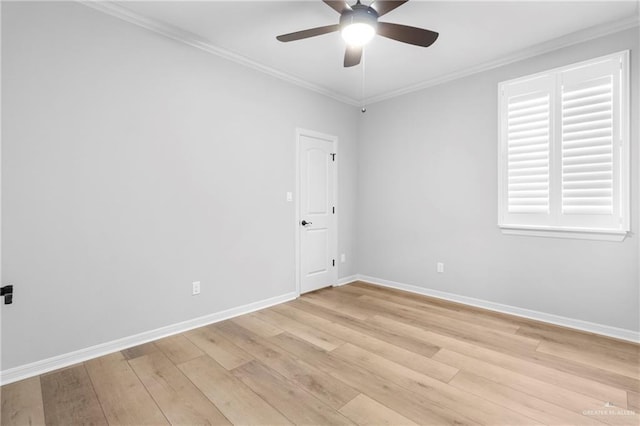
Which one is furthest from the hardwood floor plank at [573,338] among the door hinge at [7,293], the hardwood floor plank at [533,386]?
the door hinge at [7,293]

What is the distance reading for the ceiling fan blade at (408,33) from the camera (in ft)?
7.06

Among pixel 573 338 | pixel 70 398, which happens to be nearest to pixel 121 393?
pixel 70 398

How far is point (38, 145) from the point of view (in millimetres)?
2156

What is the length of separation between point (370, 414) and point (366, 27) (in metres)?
2.54

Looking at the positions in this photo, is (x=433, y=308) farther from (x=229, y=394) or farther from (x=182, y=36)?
(x=182, y=36)

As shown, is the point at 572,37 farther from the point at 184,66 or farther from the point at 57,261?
the point at 57,261

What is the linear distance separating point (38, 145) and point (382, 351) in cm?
305

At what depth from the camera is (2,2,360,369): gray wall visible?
2.11 metres

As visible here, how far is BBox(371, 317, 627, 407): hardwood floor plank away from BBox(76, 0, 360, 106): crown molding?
3136 millimetres

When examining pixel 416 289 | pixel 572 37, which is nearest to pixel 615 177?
pixel 572 37

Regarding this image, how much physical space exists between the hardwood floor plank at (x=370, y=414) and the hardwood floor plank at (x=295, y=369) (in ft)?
0.20

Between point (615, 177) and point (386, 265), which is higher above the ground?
point (615, 177)

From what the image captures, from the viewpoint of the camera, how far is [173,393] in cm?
193

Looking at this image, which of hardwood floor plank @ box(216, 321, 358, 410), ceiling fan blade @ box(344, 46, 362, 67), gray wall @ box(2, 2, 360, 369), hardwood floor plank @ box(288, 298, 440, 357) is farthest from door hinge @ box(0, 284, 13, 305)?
ceiling fan blade @ box(344, 46, 362, 67)
